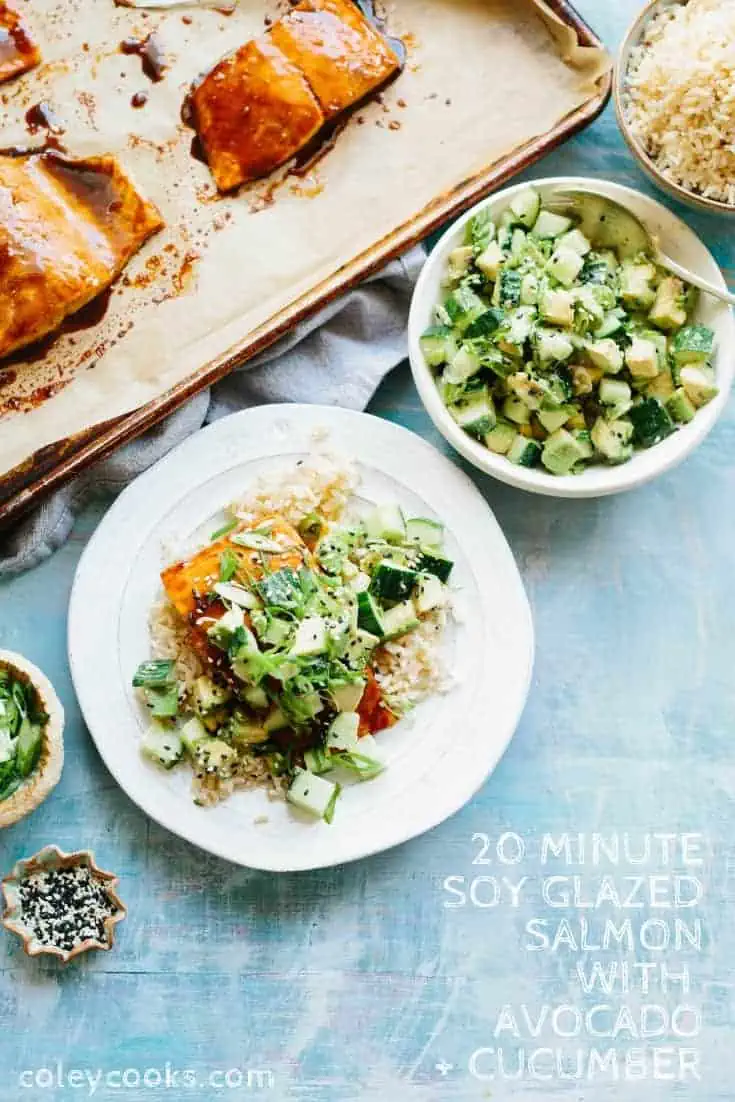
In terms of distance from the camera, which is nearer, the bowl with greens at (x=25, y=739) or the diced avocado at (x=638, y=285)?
the bowl with greens at (x=25, y=739)

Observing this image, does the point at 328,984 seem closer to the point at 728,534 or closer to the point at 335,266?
the point at 728,534

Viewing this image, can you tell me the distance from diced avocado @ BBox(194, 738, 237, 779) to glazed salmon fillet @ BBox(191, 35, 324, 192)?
5.11 feet

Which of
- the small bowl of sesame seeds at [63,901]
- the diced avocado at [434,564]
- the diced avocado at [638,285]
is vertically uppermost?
the diced avocado at [638,285]

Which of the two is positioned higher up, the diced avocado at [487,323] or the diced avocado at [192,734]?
the diced avocado at [487,323]

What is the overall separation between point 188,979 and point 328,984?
39 cm

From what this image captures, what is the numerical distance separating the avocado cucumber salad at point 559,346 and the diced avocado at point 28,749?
1383 millimetres

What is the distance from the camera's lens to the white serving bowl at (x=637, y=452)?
9.89 ft

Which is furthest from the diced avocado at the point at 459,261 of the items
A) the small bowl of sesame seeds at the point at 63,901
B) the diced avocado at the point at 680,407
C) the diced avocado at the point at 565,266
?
the small bowl of sesame seeds at the point at 63,901

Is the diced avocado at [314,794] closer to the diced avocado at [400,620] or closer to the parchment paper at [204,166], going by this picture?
the diced avocado at [400,620]

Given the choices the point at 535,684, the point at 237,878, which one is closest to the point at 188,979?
the point at 237,878

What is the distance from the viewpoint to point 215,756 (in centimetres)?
295

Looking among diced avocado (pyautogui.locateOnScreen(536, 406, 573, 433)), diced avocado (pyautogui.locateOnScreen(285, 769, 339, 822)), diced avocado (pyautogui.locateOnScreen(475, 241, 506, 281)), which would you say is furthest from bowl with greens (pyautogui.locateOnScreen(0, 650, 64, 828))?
diced avocado (pyautogui.locateOnScreen(475, 241, 506, 281))

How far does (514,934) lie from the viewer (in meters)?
A: 3.19

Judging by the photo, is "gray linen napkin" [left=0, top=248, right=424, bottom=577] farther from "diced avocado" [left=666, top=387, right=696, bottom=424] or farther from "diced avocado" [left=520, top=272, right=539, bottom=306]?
"diced avocado" [left=666, top=387, right=696, bottom=424]
